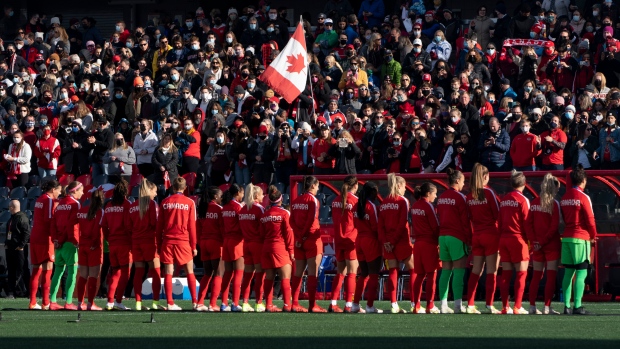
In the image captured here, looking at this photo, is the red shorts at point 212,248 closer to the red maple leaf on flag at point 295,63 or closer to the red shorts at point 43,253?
the red shorts at point 43,253

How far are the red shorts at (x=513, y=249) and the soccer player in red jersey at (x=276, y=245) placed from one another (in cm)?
302

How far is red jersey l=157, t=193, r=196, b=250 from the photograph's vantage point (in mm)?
18703

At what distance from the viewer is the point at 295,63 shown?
87.9 feet

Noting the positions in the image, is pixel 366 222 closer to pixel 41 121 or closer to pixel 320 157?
pixel 320 157

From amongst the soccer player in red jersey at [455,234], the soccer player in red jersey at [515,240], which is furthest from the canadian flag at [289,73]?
the soccer player in red jersey at [515,240]

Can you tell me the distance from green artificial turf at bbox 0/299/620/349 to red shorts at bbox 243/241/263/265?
1.15 metres

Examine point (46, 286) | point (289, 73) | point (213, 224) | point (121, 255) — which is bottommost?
point (46, 286)

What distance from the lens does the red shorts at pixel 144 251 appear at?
62.0 ft

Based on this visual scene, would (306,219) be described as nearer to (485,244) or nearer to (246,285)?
(246,285)

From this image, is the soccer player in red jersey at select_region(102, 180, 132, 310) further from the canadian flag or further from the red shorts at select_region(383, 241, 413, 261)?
the canadian flag

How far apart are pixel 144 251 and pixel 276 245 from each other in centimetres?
184

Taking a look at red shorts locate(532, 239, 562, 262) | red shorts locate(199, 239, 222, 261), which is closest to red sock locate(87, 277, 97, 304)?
red shorts locate(199, 239, 222, 261)

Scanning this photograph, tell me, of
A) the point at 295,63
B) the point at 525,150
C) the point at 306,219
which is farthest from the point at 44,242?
the point at 295,63

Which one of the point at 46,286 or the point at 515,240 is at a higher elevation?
the point at 515,240
